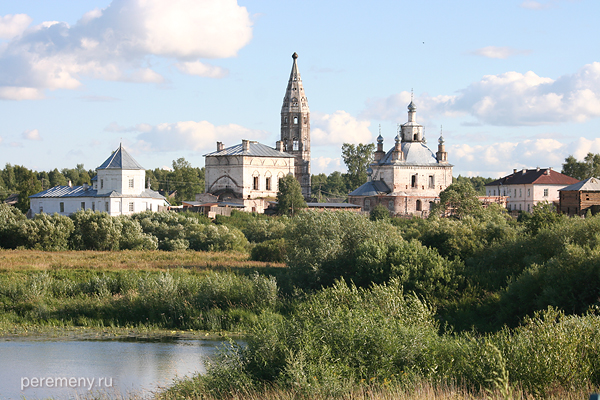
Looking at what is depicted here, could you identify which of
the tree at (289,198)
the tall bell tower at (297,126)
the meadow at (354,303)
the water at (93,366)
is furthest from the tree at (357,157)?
the water at (93,366)

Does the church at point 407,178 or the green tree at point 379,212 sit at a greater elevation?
the church at point 407,178

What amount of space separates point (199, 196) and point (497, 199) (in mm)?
27432

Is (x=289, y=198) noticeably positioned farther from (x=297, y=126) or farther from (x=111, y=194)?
(x=297, y=126)

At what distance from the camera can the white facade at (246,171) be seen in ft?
206

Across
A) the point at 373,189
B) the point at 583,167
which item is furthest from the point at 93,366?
the point at 583,167

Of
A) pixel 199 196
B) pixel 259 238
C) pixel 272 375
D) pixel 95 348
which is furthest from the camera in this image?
pixel 199 196

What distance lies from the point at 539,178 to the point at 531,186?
105cm

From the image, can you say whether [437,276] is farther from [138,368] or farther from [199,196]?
[199,196]

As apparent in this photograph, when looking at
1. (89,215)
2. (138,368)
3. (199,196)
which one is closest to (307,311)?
(138,368)

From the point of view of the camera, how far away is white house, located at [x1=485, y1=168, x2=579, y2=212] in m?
70.6

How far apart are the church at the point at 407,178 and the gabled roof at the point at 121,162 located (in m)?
19.5

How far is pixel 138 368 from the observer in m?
17.9

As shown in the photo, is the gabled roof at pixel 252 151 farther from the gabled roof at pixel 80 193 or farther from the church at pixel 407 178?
the gabled roof at pixel 80 193

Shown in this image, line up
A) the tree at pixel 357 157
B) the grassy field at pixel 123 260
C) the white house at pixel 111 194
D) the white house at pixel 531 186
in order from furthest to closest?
the tree at pixel 357 157, the white house at pixel 531 186, the white house at pixel 111 194, the grassy field at pixel 123 260
